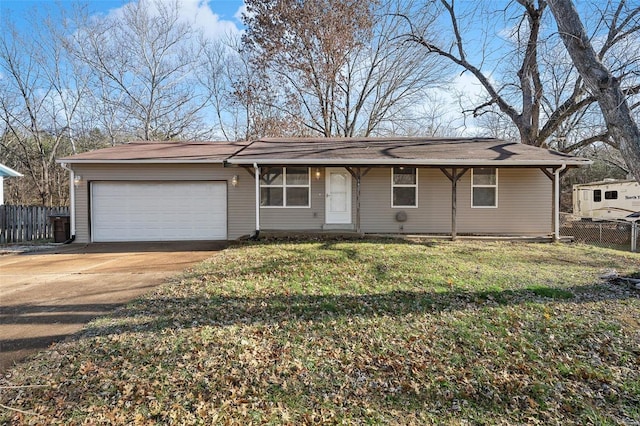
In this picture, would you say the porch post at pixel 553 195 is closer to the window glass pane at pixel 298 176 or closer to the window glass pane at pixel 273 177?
the window glass pane at pixel 298 176

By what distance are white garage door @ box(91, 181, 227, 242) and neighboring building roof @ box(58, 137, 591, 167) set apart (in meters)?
0.92

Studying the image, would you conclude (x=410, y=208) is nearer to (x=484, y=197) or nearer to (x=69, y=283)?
(x=484, y=197)

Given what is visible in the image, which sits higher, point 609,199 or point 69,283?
point 609,199

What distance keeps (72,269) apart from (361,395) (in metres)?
6.74

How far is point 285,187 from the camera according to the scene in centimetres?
1069

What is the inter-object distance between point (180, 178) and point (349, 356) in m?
Result: 9.03

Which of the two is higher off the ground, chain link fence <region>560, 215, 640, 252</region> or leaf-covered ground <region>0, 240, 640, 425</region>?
chain link fence <region>560, 215, 640, 252</region>

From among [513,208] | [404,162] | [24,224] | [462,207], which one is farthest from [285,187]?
[24,224]

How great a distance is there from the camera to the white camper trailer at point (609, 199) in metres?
15.7

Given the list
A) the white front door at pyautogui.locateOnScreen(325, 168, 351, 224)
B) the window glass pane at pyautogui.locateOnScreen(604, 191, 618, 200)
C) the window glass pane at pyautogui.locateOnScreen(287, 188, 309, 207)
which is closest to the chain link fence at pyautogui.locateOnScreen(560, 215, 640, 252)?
the window glass pane at pyautogui.locateOnScreen(604, 191, 618, 200)

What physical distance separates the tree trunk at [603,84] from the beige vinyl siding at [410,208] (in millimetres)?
5696

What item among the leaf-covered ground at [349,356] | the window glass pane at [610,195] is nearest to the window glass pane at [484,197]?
the leaf-covered ground at [349,356]

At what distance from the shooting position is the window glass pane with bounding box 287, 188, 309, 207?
10656 millimetres

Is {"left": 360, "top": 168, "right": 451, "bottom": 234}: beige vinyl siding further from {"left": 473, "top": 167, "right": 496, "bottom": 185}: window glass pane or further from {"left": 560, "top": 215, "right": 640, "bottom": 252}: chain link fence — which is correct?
{"left": 560, "top": 215, "right": 640, "bottom": 252}: chain link fence
